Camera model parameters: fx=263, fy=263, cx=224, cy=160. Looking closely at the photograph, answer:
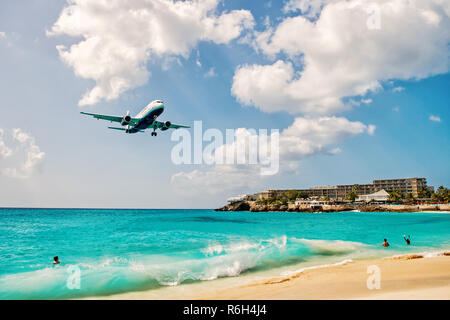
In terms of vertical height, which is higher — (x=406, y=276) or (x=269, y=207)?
(x=406, y=276)

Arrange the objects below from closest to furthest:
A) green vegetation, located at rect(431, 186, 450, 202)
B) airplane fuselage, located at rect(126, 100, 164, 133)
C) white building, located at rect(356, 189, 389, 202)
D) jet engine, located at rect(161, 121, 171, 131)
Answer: airplane fuselage, located at rect(126, 100, 164, 133) < jet engine, located at rect(161, 121, 171, 131) < green vegetation, located at rect(431, 186, 450, 202) < white building, located at rect(356, 189, 389, 202)

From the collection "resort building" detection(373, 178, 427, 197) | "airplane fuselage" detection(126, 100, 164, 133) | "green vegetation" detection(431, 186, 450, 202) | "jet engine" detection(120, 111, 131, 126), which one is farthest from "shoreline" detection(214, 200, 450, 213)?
"jet engine" detection(120, 111, 131, 126)

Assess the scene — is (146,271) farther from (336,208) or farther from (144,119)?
(336,208)

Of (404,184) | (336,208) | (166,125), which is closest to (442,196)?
(404,184)

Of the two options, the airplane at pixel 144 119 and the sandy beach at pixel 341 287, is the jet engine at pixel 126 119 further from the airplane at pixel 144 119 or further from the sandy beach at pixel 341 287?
the sandy beach at pixel 341 287

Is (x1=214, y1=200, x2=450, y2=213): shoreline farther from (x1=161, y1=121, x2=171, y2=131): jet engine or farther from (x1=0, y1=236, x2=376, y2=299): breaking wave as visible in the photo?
(x1=161, y1=121, x2=171, y2=131): jet engine

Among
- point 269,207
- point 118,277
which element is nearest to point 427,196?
point 269,207
